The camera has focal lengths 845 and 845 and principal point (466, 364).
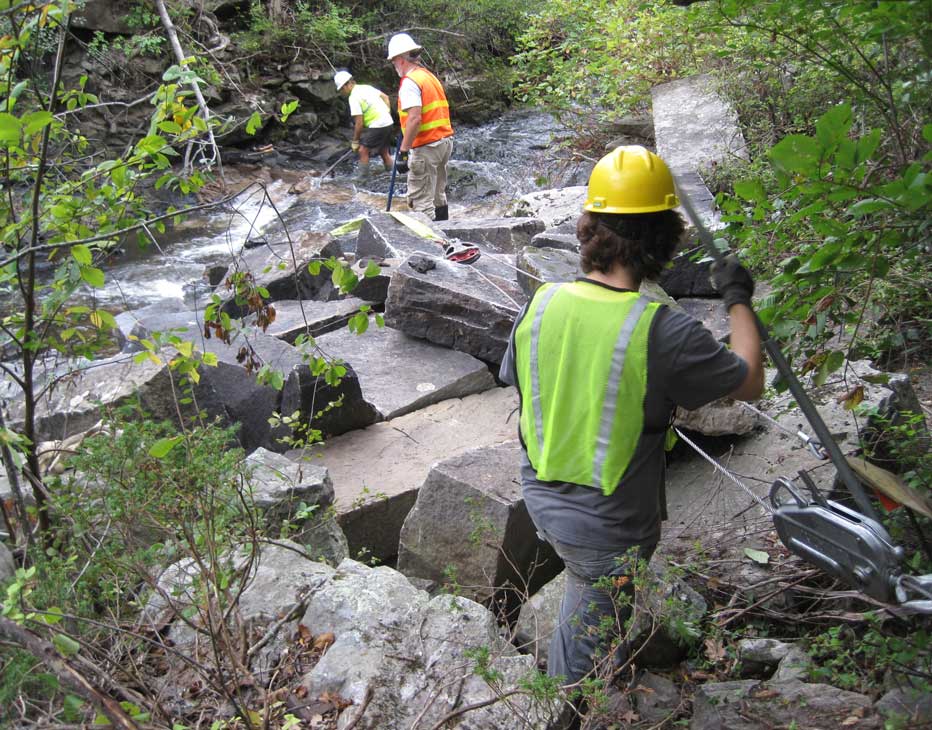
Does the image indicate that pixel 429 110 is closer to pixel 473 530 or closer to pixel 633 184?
pixel 473 530

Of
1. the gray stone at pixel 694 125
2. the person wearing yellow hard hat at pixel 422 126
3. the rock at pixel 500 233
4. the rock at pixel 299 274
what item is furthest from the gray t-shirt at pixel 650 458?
the person wearing yellow hard hat at pixel 422 126

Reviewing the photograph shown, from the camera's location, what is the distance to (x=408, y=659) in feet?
8.72

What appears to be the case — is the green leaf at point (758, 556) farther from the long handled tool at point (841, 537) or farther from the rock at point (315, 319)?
the rock at point (315, 319)

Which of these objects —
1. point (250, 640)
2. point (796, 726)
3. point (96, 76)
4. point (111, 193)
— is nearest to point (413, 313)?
point (111, 193)

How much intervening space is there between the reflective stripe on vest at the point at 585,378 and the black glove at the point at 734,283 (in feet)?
Answer: 0.66

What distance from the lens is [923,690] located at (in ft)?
7.82

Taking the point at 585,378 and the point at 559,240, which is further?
the point at 559,240

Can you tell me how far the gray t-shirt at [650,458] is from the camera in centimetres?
222

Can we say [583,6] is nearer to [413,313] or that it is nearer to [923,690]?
[413,313]

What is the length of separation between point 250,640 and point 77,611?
570 millimetres

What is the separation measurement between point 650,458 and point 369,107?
9823 mm

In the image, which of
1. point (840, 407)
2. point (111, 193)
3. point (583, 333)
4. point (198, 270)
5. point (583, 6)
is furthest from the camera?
point (198, 270)

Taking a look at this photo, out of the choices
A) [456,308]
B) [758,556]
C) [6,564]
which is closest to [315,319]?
[456,308]

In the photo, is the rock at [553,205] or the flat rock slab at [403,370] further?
the rock at [553,205]
